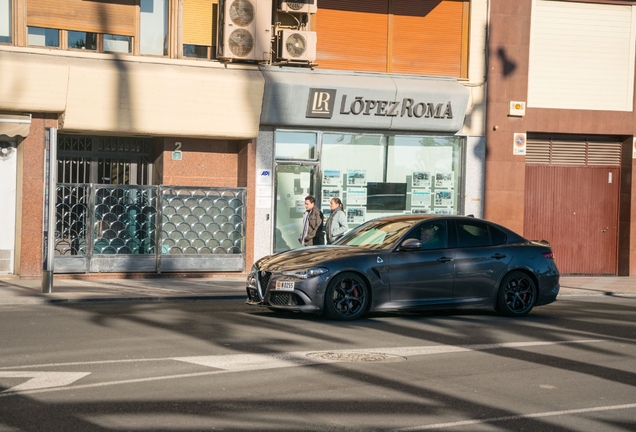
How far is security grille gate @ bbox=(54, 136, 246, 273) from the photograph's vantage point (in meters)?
20.8

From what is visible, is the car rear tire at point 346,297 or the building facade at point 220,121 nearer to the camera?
the car rear tire at point 346,297

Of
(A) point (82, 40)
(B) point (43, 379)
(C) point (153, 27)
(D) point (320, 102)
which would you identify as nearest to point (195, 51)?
(C) point (153, 27)

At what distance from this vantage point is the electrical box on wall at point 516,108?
24125 millimetres

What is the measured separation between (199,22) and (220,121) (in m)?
2.04

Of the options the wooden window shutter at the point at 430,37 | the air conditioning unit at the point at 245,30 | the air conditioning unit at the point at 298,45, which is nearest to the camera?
the air conditioning unit at the point at 245,30

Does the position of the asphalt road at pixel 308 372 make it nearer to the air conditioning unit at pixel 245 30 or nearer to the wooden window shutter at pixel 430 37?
the air conditioning unit at pixel 245 30

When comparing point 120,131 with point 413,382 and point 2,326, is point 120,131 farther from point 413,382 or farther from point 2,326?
point 413,382

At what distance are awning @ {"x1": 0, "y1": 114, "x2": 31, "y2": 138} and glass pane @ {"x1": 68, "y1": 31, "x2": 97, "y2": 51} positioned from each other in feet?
5.81

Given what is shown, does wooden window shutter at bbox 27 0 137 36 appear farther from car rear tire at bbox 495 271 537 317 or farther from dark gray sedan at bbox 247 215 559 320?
car rear tire at bbox 495 271 537 317

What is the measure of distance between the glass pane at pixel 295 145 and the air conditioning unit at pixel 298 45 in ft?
5.48

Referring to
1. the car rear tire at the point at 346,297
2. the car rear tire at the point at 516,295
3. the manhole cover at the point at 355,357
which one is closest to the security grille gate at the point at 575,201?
the car rear tire at the point at 516,295

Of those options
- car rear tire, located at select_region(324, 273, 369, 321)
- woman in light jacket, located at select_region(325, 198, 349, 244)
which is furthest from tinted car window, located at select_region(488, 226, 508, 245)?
woman in light jacket, located at select_region(325, 198, 349, 244)

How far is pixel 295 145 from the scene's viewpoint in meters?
22.8

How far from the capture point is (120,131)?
68.0 feet
